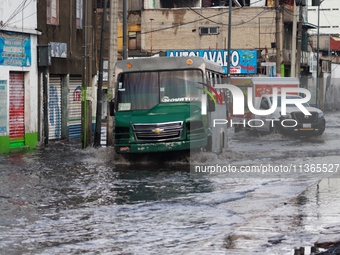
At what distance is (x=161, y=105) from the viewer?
1872 cm

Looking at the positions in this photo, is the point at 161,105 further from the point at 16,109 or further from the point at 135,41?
the point at 135,41

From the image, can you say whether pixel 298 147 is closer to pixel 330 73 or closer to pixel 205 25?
pixel 205 25

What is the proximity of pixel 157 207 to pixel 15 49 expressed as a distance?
1349cm

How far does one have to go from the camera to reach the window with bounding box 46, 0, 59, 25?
87.5 ft

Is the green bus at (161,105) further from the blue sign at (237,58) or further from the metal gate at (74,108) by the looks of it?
the blue sign at (237,58)

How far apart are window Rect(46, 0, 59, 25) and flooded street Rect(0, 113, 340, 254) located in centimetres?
781

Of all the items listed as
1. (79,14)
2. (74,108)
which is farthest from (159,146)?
(79,14)

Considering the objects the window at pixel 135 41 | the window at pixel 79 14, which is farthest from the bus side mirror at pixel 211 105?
the window at pixel 135 41

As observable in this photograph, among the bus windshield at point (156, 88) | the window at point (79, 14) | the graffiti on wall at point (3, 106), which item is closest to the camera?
the bus windshield at point (156, 88)

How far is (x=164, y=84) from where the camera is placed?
62.3 feet

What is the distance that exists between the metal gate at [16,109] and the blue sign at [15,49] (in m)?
0.53

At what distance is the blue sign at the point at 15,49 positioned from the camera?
23.2 meters

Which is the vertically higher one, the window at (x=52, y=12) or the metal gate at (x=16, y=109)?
the window at (x=52, y=12)

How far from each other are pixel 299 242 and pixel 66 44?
67.1ft
